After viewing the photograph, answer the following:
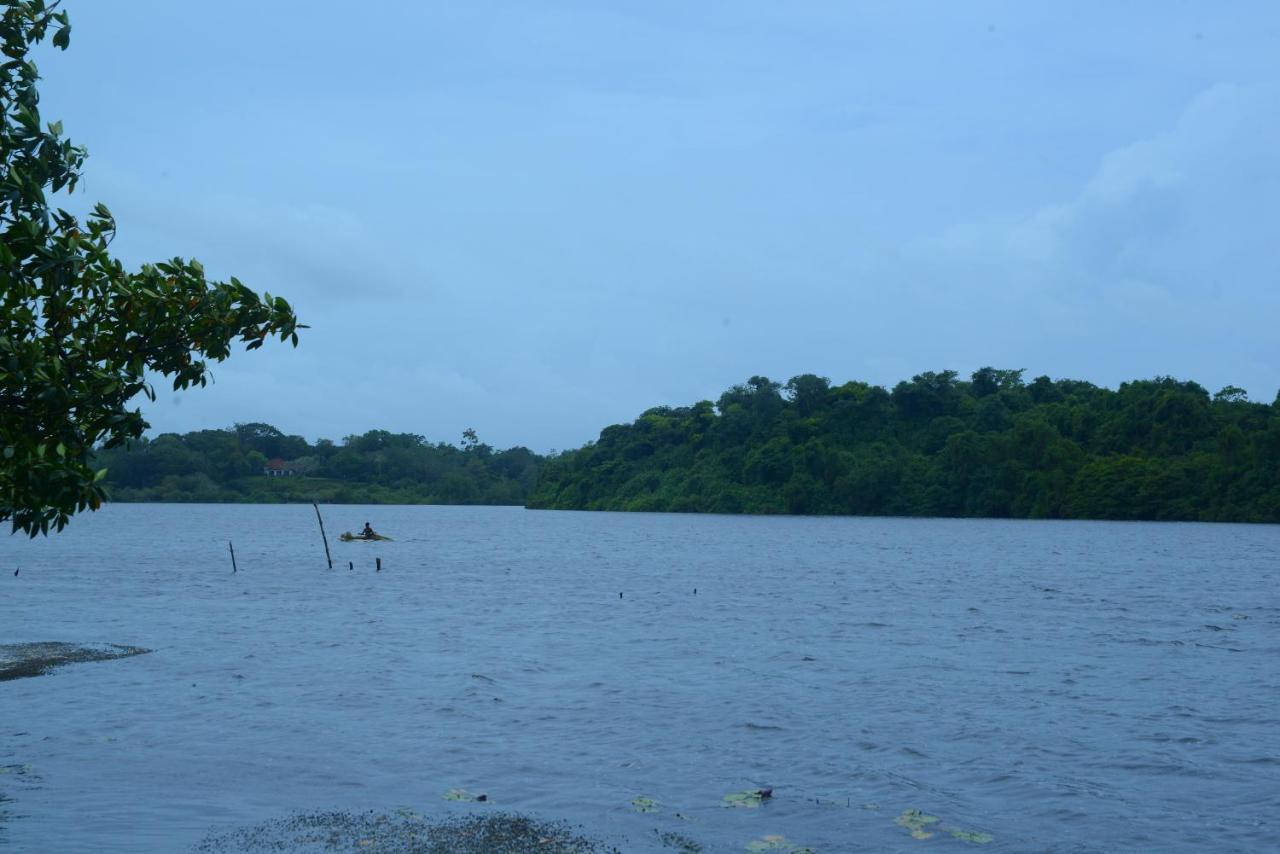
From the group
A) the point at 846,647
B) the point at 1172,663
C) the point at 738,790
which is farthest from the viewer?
the point at 846,647

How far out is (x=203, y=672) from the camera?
26.5 m

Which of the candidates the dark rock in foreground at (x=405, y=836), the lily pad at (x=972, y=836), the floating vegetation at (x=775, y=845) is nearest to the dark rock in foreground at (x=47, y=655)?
the dark rock in foreground at (x=405, y=836)

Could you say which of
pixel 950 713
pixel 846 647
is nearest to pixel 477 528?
pixel 846 647

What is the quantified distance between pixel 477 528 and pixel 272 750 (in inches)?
4592

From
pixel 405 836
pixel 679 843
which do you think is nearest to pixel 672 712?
pixel 679 843

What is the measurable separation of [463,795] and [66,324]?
869 cm

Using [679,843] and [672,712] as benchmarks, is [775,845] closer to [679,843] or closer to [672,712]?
[679,843]

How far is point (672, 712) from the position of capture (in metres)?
22.4

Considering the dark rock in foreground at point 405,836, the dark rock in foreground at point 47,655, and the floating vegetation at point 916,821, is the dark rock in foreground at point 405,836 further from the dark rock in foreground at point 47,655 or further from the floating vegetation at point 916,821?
the dark rock in foreground at point 47,655

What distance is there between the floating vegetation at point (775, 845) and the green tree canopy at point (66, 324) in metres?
8.05

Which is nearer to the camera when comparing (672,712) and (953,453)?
(672,712)

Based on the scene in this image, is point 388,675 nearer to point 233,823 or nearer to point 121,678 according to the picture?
point 121,678

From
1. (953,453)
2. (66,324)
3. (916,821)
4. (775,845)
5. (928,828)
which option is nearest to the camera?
(66,324)

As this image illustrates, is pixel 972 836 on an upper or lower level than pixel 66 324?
lower
